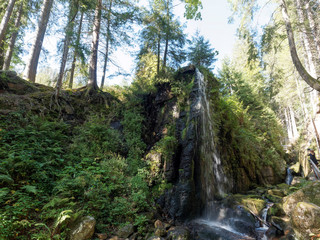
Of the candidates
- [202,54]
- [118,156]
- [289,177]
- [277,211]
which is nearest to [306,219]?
[277,211]

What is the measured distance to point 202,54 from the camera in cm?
2067

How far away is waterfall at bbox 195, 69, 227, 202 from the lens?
7840 millimetres

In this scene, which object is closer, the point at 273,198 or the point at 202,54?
the point at 273,198

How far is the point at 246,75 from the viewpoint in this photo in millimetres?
19906

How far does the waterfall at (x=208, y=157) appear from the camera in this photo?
7.84m

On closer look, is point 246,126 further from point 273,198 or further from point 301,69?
point 301,69

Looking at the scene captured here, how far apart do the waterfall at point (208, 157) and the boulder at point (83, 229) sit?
487 centimetres

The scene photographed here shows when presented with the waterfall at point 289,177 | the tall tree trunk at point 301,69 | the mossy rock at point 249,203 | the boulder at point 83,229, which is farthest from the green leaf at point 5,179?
the waterfall at point 289,177

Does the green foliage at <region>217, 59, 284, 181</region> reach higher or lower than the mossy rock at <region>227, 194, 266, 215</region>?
higher

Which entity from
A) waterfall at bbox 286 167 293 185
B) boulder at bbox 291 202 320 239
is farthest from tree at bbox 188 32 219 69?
boulder at bbox 291 202 320 239

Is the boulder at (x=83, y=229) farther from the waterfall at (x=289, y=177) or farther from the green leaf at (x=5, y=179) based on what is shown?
the waterfall at (x=289, y=177)

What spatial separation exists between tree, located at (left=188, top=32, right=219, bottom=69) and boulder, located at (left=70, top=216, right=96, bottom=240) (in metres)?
19.8

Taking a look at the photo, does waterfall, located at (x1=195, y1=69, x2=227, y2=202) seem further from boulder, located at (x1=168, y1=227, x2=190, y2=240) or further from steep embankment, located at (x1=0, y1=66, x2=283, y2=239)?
boulder, located at (x1=168, y1=227, x2=190, y2=240)

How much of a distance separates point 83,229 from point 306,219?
17.8 feet
